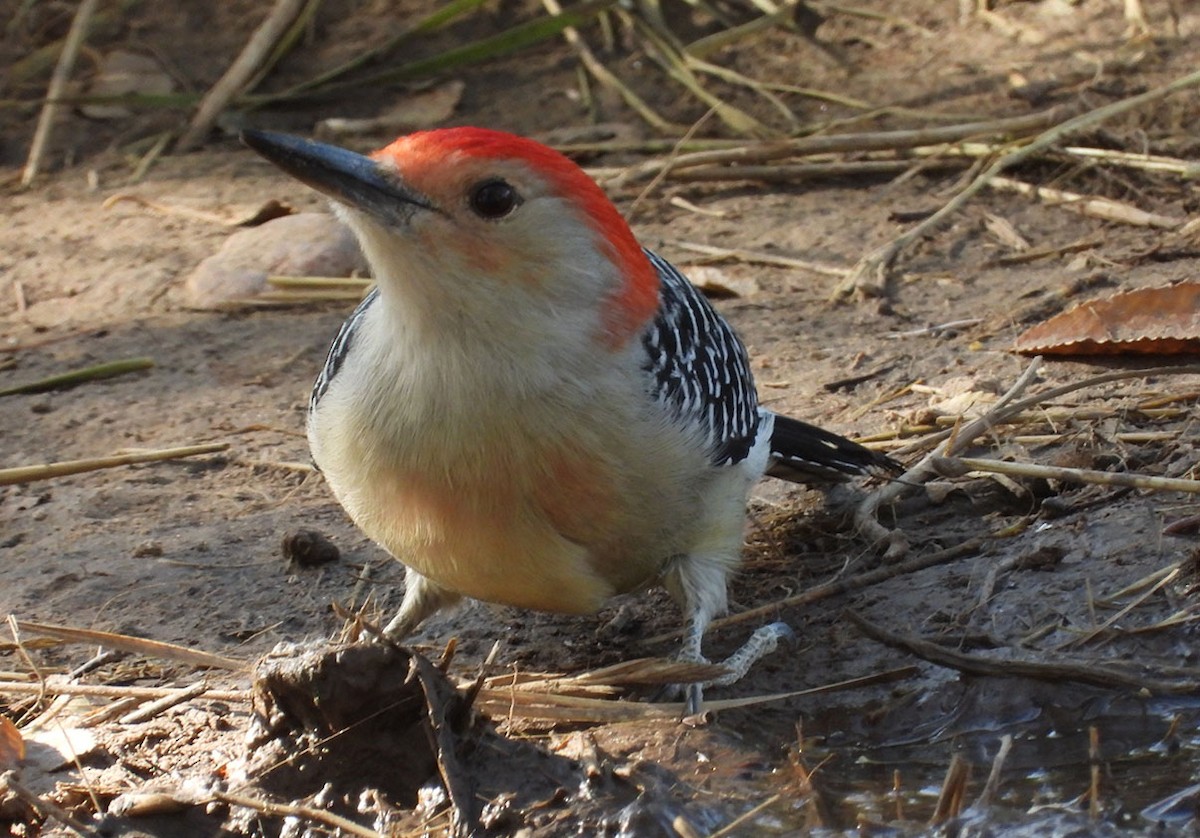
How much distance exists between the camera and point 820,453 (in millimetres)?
4863

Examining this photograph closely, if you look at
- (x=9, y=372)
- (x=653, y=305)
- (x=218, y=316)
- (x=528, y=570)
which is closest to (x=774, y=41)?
(x=218, y=316)

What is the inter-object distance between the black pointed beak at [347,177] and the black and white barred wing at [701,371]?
726mm

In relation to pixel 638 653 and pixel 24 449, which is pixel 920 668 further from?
pixel 24 449

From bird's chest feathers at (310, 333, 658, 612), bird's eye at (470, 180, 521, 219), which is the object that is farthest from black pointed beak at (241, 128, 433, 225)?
bird's chest feathers at (310, 333, 658, 612)

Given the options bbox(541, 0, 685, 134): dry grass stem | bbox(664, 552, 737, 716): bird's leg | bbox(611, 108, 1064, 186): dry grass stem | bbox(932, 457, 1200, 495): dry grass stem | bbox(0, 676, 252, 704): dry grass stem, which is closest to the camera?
bbox(0, 676, 252, 704): dry grass stem

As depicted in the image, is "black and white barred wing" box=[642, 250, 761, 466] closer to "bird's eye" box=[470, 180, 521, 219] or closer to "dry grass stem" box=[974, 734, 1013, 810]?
"bird's eye" box=[470, 180, 521, 219]

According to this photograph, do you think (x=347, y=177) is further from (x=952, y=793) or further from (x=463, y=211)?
(x=952, y=793)

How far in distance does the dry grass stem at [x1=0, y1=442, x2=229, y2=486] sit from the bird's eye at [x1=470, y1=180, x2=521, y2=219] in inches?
92.4

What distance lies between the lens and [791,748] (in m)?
3.60

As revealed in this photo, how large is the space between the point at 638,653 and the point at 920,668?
2.60 feet

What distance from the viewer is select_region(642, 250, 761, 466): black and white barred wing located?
156 inches

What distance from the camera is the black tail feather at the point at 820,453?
4832 millimetres

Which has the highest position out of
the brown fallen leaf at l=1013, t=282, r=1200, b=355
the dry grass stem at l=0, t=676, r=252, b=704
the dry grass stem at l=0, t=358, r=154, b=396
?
the brown fallen leaf at l=1013, t=282, r=1200, b=355

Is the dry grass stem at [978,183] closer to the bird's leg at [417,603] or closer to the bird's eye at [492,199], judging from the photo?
the bird's leg at [417,603]
